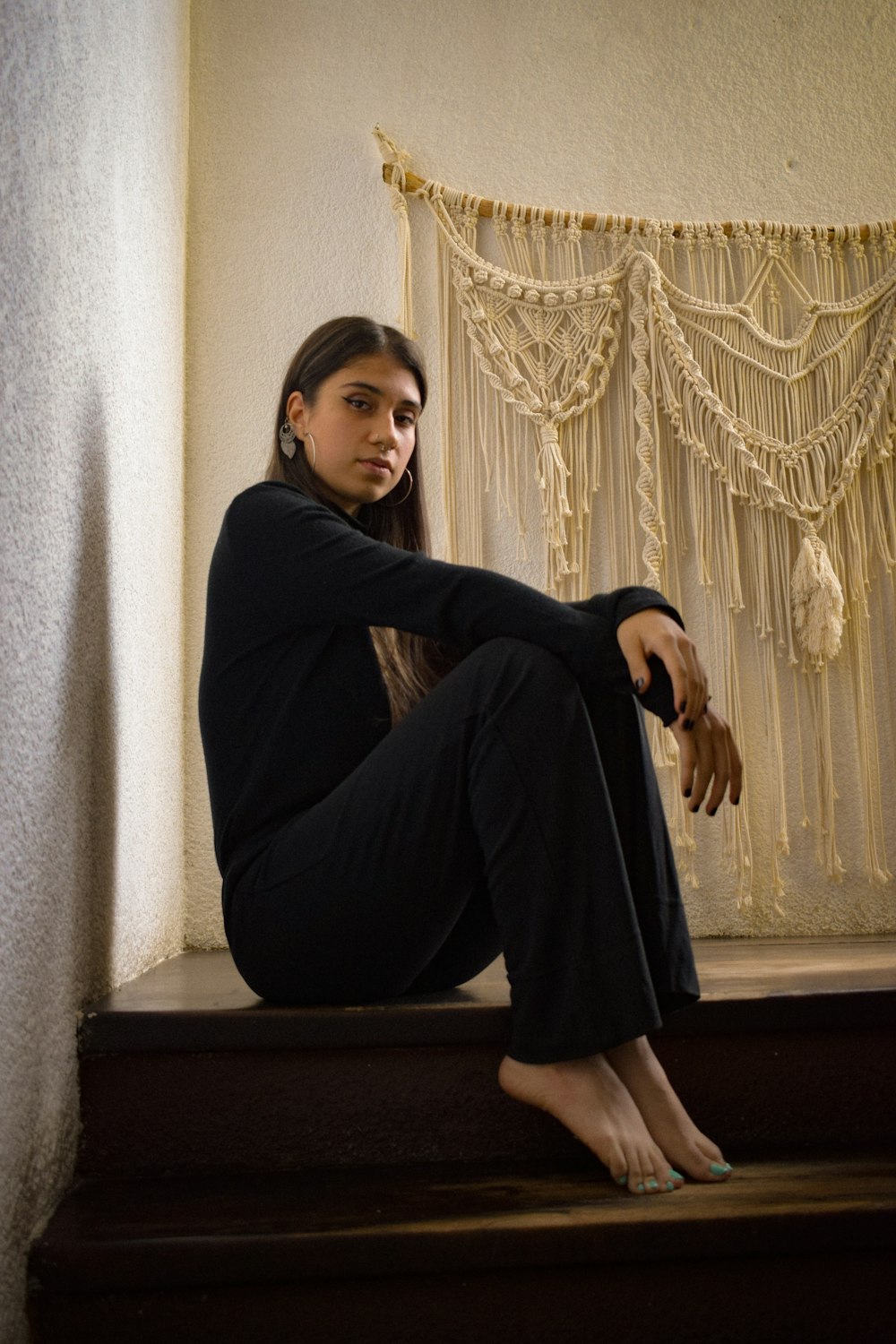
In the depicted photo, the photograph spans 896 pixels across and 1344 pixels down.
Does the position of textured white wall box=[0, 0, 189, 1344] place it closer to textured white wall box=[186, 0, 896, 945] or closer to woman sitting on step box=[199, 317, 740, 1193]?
woman sitting on step box=[199, 317, 740, 1193]

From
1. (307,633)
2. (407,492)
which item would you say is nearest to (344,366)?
(407,492)

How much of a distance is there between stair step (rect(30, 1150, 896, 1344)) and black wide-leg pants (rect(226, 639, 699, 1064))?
143 millimetres

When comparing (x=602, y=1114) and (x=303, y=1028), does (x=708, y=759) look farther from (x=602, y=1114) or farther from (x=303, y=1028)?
(x=303, y=1028)

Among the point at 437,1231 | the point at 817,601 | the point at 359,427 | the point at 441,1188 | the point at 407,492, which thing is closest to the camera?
the point at 437,1231

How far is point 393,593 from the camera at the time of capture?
3.49ft

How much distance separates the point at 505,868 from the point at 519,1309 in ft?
1.12

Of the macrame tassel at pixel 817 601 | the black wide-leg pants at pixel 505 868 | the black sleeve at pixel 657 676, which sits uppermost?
the macrame tassel at pixel 817 601

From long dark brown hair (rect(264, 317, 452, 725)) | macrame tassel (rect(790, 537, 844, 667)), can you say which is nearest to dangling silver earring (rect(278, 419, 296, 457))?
long dark brown hair (rect(264, 317, 452, 725))

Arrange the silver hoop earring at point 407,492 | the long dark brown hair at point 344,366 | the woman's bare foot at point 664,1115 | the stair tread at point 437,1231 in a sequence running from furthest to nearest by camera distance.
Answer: the silver hoop earring at point 407,492 → the long dark brown hair at point 344,366 → the woman's bare foot at point 664,1115 → the stair tread at point 437,1231

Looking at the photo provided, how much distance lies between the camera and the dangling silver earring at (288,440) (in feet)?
4.40

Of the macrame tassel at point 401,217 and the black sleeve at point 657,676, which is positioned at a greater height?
the macrame tassel at point 401,217

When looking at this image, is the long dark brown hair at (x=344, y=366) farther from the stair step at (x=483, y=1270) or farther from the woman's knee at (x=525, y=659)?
the stair step at (x=483, y=1270)

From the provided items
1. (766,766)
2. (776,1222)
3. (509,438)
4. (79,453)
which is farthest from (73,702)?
(766,766)

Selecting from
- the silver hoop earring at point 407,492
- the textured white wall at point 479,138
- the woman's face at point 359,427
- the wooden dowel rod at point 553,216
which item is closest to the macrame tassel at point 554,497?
the textured white wall at point 479,138
